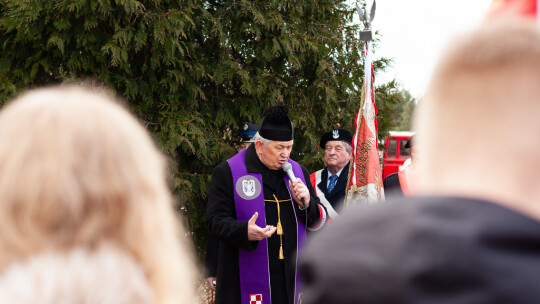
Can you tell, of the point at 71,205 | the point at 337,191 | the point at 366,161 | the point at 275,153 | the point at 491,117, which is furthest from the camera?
the point at 337,191

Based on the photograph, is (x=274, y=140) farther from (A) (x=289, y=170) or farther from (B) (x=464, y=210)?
(B) (x=464, y=210)

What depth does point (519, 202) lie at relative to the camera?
805 mm

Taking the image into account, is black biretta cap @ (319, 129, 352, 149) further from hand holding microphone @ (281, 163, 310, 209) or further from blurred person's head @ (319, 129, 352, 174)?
hand holding microphone @ (281, 163, 310, 209)

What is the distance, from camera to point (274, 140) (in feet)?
14.0

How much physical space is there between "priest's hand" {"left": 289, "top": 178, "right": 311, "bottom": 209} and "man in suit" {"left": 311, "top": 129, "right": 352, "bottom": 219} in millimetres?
1411

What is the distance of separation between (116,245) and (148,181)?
17cm

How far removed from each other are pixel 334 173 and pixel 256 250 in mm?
1852

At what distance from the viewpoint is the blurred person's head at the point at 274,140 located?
4277 mm

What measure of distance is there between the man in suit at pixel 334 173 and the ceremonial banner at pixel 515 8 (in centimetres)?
446

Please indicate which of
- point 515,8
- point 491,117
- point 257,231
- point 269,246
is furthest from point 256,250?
point 491,117

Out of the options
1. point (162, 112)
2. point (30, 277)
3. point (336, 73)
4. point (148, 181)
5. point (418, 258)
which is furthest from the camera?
point (336, 73)

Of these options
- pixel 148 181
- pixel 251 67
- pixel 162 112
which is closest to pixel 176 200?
pixel 162 112

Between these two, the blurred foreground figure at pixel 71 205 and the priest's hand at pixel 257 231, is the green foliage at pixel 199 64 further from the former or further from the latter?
the blurred foreground figure at pixel 71 205

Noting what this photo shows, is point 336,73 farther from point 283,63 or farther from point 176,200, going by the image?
point 176,200
